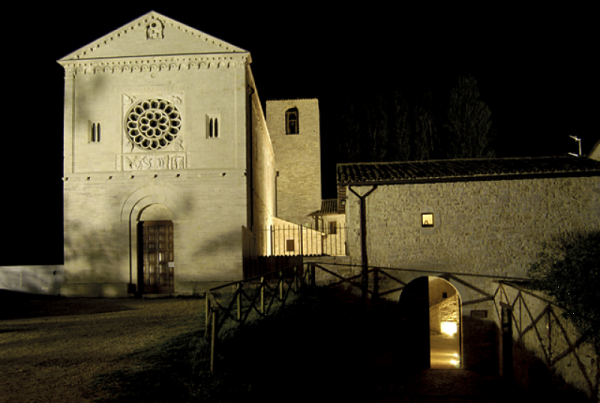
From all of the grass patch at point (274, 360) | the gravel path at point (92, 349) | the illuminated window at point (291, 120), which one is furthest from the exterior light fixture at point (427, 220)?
the illuminated window at point (291, 120)

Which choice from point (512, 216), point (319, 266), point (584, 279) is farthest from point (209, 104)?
point (584, 279)

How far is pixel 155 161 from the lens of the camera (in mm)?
15953

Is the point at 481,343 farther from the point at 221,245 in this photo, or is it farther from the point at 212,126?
the point at 212,126

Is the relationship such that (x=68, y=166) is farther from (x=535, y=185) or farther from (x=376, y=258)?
(x=535, y=185)

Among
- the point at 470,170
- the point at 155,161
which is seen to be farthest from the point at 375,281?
the point at 155,161

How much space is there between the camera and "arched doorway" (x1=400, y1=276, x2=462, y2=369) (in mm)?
16500

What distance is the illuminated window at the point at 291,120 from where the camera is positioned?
105 feet

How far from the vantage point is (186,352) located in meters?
6.88

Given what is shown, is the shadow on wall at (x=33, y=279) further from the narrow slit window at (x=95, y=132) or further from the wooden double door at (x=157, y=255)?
the narrow slit window at (x=95, y=132)

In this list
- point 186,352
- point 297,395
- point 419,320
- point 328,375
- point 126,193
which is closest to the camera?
point 186,352

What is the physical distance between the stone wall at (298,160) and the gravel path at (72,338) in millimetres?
17403

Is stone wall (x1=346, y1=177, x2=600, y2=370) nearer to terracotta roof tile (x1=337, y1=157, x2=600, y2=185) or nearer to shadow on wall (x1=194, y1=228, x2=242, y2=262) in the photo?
terracotta roof tile (x1=337, y1=157, x2=600, y2=185)

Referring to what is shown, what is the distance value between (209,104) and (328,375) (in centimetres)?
934

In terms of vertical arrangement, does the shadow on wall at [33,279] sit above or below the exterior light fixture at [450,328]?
above
